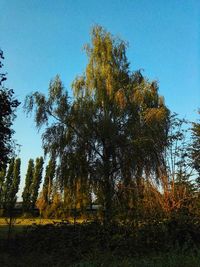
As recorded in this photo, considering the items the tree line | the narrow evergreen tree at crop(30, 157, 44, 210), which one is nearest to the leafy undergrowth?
the tree line

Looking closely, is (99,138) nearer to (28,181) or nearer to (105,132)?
(105,132)

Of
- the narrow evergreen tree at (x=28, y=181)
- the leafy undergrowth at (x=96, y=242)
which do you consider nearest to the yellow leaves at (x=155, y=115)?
the leafy undergrowth at (x=96, y=242)

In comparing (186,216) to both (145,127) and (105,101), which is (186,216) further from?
(105,101)

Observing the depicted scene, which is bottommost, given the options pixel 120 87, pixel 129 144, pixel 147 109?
pixel 129 144

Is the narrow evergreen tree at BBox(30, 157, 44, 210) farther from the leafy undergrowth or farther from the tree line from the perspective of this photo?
the leafy undergrowth

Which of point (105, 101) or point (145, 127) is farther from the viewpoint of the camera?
point (105, 101)

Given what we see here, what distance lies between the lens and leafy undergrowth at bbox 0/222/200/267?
9.03 m

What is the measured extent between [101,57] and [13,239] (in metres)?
15.2

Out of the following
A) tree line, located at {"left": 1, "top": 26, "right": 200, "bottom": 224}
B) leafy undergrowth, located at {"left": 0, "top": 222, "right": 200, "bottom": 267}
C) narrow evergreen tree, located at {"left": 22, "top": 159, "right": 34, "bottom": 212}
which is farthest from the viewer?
narrow evergreen tree, located at {"left": 22, "top": 159, "right": 34, "bottom": 212}

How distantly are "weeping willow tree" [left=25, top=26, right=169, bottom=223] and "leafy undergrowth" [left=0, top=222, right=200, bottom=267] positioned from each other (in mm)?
7973

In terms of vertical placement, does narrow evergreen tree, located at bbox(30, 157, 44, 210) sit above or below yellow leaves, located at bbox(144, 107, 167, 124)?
above

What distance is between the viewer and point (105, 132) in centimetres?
2052

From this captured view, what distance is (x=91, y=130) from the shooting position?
20531 mm

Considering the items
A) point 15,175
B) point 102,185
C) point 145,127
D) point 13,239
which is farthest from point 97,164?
point 15,175
